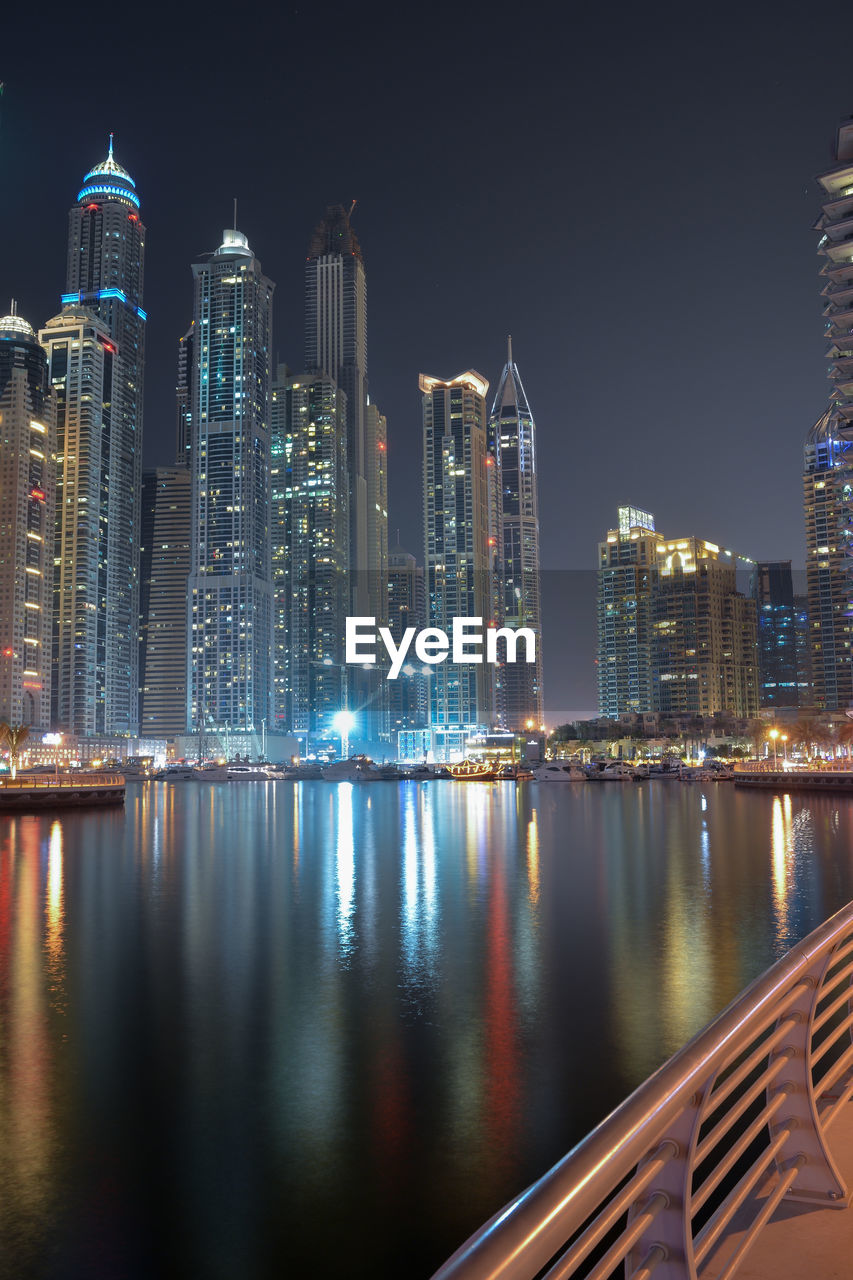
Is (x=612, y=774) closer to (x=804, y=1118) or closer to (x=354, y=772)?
(x=354, y=772)

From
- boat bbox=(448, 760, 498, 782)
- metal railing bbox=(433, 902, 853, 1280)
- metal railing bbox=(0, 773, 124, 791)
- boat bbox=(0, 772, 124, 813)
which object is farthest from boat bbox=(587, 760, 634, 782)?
metal railing bbox=(433, 902, 853, 1280)

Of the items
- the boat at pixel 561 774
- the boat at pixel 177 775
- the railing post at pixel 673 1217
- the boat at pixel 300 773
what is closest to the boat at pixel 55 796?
the boat at pixel 561 774

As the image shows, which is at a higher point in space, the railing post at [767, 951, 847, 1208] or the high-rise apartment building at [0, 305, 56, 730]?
the high-rise apartment building at [0, 305, 56, 730]

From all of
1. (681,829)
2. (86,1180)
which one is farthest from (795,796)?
(86,1180)

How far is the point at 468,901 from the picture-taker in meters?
25.3

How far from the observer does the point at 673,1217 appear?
10.5 feet

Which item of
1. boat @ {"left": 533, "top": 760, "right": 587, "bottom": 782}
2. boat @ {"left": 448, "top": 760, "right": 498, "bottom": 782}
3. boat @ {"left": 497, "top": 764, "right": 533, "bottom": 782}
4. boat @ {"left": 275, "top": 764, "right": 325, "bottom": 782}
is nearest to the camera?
boat @ {"left": 533, "top": 760, "right": 587, "bottom": 782}

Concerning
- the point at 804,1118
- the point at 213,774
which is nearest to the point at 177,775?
the point at 213,774

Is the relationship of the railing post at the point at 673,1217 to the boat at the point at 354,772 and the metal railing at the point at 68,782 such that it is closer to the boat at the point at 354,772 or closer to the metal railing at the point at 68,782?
the metal railing at the point at 68,782

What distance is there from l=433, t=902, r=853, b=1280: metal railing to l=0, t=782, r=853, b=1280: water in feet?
13.3

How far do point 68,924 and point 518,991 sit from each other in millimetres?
11618

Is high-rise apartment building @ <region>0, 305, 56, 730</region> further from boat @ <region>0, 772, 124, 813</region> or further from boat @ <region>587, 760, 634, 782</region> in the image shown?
boat @ <region>0, 772, 124, 813</region>

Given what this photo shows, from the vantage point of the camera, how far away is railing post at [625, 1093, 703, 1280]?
3146 millimetres

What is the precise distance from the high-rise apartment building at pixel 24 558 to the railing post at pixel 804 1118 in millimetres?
178776
